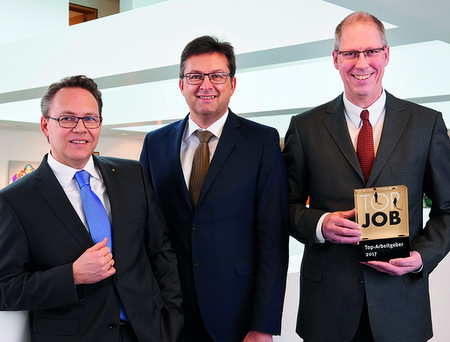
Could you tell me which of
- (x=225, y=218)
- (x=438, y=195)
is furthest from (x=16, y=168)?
(x=438, y=195)

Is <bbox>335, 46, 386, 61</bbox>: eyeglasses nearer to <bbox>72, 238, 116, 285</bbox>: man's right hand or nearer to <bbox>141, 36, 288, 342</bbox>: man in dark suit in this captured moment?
<bbox>141, 36, 288, 342</bbox>: man in dark suit

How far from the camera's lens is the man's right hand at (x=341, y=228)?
6.31 ft

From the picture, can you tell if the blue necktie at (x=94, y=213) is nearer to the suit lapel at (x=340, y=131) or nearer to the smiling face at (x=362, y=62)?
the suit lapel at (x=340, y=131)

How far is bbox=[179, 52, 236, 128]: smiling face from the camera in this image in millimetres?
2373

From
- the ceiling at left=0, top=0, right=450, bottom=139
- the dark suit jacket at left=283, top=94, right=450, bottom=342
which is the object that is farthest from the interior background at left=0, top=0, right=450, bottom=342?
the dark suit jacket at left=283, top=94, right=450, bottom=342

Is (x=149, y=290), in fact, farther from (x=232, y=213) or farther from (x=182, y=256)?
(x=232, y=213)

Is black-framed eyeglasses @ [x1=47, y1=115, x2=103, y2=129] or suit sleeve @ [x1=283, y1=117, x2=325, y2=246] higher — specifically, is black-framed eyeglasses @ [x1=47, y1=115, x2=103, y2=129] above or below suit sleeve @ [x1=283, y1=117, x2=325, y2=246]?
above

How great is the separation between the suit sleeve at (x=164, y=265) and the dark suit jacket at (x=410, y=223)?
554 millimetres

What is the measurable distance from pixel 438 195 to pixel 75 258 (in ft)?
4.74

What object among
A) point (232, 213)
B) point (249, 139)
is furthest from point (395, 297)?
point (249, 139)

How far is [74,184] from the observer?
212 centimetres

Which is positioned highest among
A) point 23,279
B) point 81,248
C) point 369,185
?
point 369,185

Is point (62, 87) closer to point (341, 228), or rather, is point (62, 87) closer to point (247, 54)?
point (341, 228)

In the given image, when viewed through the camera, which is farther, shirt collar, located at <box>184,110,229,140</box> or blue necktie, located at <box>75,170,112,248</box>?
shirt collar, located at <box>184,110,229,140</box>
